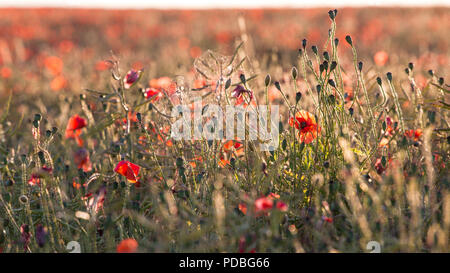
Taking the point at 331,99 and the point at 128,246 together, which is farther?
the point at 331,99

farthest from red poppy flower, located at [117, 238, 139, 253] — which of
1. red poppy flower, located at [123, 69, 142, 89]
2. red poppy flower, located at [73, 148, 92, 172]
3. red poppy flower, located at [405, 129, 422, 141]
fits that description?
red poppy flower, located at [405, 129, 422, 141]

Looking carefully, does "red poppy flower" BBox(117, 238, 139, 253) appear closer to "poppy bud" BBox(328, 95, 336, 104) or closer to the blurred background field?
"poppy bud" BBox(328, 95, 336, 104)

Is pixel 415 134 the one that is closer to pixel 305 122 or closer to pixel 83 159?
pixel 305 122

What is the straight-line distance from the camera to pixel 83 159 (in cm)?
182

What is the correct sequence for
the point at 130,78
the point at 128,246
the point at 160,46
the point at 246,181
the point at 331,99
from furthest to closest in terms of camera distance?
the point at 160,46
the point at 130,78
the point at 246,181
the point at 331,99
the point at 128,246

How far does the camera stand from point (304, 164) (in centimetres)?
168

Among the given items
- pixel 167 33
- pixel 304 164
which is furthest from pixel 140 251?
pixel 167 33

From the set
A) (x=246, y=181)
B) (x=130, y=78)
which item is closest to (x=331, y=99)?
(x=246, y=181)

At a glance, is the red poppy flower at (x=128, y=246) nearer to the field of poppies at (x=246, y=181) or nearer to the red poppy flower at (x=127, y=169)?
the field of poppies at (x=246, y=181)

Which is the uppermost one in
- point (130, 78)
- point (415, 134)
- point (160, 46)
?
point (160, 46)

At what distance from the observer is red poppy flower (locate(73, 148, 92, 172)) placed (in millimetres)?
1774

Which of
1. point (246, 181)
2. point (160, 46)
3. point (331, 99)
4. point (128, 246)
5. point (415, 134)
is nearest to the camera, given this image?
point (128, 246)

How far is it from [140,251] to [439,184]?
1.07 meters

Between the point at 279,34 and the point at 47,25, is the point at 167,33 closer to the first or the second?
the point at 279,34
